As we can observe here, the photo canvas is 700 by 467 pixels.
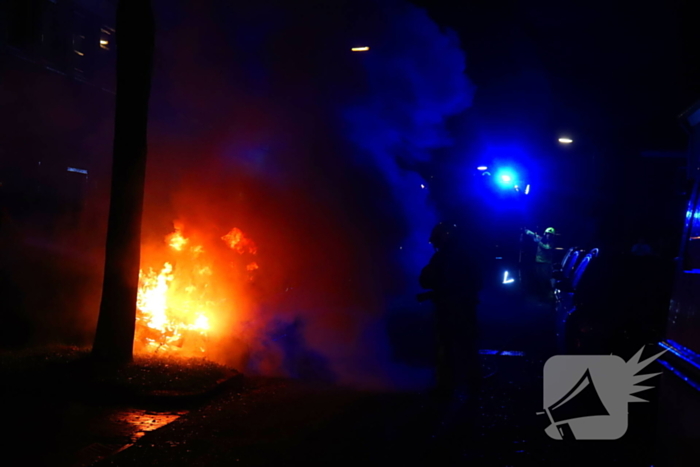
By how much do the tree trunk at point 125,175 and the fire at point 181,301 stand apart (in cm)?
151

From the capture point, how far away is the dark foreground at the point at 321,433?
4797 mm

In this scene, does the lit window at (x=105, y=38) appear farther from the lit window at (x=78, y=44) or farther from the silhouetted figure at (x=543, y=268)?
the silhouetted figure at (x=543, y=268)

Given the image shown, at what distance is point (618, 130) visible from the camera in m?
21.7

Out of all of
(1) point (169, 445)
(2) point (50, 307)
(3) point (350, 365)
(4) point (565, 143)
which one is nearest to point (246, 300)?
(2) point (50, 307)

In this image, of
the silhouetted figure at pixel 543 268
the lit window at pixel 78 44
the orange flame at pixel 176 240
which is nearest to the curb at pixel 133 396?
the orange flame at pixel 176 240

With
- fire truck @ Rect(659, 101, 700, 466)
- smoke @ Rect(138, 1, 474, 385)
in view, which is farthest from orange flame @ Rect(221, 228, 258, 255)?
fire truck @ Rect(659, 101, 700, 466)

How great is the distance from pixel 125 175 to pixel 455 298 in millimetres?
4078

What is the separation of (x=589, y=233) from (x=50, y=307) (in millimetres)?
19240

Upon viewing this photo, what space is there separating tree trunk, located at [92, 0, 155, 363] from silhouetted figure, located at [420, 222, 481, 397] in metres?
3.47

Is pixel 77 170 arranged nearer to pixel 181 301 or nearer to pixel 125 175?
pixel 181 301

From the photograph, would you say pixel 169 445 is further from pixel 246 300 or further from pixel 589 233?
pixel 589 233

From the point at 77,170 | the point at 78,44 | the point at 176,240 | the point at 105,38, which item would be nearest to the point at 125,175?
the point at 176,240

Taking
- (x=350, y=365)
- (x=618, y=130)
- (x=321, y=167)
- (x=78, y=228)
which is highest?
(x=618, y=130)

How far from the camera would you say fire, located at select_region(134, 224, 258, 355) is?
905 centimetres
